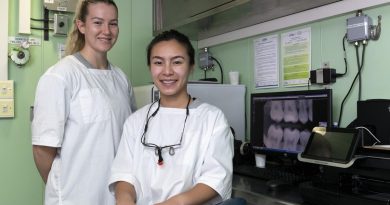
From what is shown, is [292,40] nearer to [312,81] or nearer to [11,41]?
[312,81]

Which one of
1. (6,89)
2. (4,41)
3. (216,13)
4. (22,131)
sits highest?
(216,13)

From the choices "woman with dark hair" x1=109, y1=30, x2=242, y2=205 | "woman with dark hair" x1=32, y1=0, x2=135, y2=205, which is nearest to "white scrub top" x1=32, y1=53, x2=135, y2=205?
"woman with dark hair" x1=32, y1=0, x2=135, y2=205

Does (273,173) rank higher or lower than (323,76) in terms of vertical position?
lower

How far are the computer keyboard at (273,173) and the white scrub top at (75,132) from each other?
0.70 metres

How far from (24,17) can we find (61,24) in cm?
23

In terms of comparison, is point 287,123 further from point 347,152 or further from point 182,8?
point 182,8

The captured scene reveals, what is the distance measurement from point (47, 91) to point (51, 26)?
1255 mm

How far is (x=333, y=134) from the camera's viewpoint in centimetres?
141

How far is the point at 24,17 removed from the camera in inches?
96.0

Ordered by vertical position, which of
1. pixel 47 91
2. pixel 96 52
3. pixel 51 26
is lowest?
pixel 47 91

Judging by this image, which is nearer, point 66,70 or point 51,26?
point 66,70

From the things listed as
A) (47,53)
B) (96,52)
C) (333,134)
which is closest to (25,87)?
(47,53)

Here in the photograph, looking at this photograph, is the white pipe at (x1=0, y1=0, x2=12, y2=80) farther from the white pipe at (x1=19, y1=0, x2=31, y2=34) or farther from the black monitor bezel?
the black monitor bezel

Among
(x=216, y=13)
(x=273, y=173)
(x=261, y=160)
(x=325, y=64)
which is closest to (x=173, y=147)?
(x=273, y=173)
